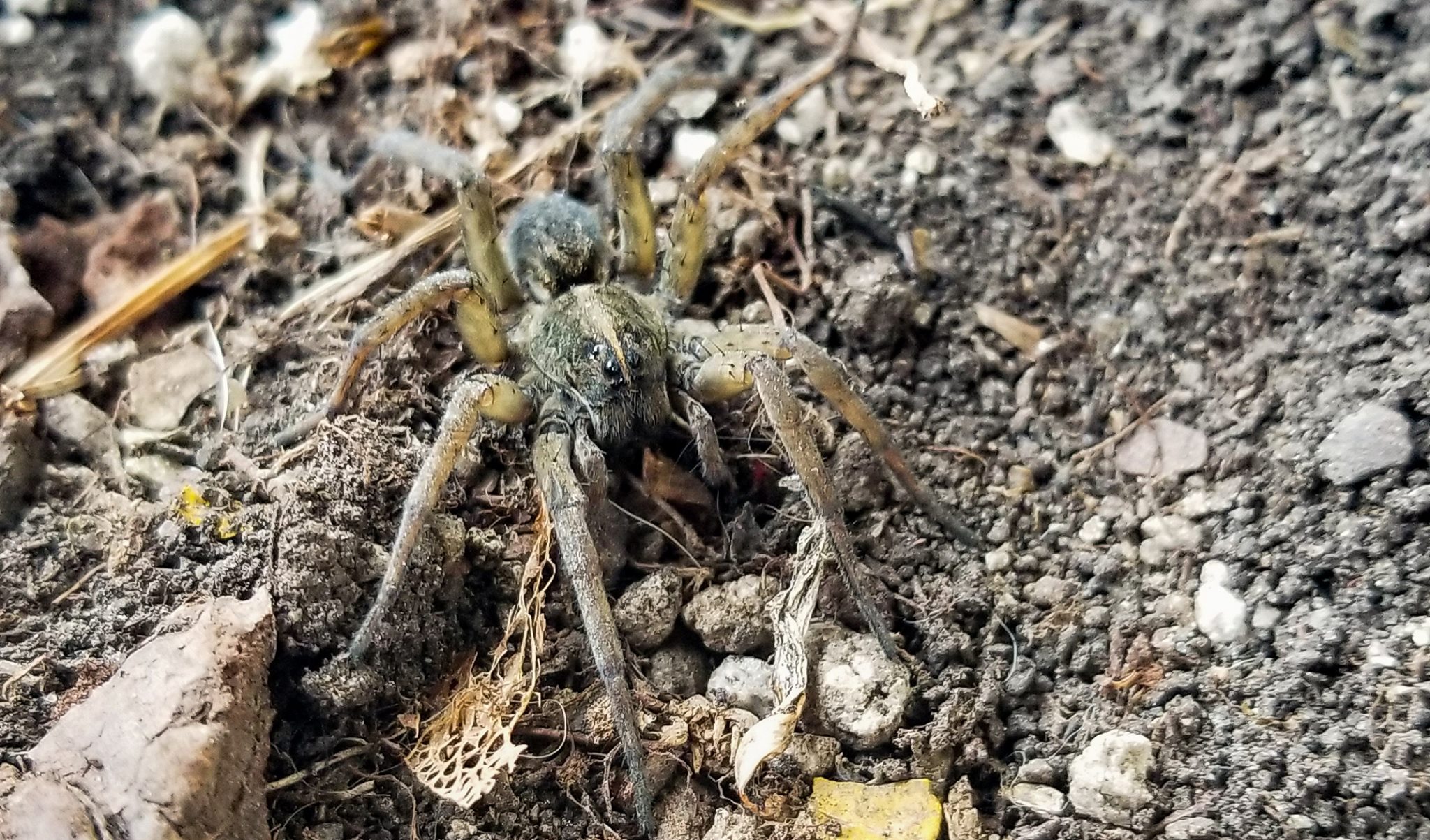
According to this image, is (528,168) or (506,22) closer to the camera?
(528,168)

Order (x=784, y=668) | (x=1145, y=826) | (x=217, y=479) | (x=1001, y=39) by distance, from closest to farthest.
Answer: (x=1145, y=826)
(x=784, y=668)
(x=217, y=479)
(x=1001, y=39)

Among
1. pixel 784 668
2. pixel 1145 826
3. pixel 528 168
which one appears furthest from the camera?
pixel 528 168

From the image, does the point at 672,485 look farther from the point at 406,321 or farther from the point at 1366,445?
the point at 1366,445

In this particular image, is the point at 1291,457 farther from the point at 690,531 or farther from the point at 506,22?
the point at 506,22

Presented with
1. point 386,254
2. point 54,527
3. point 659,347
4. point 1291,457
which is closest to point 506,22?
point 386,254

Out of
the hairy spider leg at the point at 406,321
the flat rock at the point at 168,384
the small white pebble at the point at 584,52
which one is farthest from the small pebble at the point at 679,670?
the small white pebble at the point at 584,52

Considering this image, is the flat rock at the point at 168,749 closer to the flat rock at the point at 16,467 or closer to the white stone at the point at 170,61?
the flat rock at the point at 16,467

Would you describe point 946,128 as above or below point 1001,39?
below

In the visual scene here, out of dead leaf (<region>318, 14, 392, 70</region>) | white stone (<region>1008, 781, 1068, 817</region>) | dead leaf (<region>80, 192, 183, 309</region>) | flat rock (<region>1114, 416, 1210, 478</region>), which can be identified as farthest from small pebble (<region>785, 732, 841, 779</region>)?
dead leaf (<region>318, 14, 392, 70</region>)
